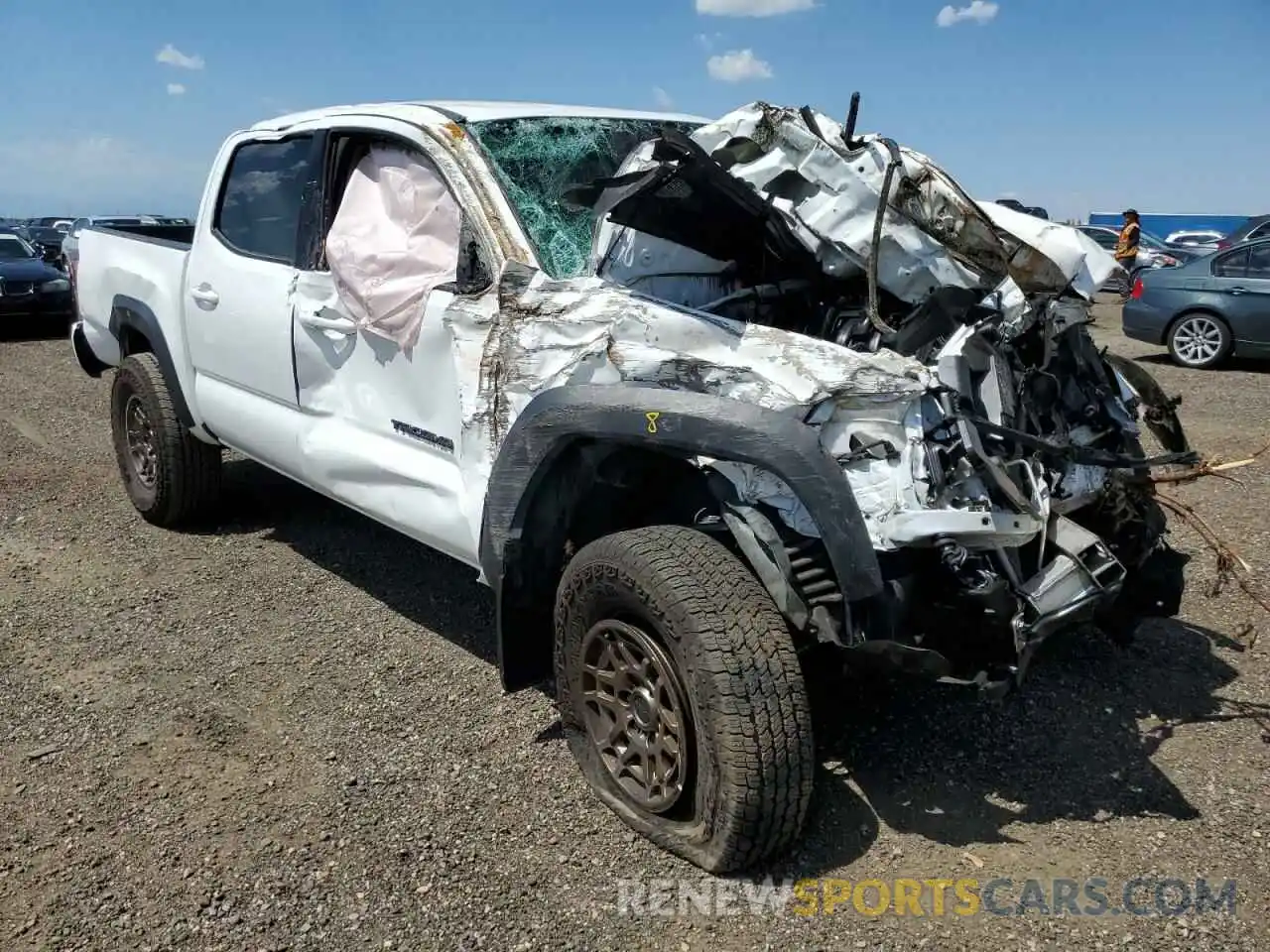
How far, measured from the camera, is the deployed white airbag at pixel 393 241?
11.6ft

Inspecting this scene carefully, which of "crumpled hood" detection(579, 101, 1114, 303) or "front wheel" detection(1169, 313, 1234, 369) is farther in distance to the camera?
"front wheel" detection(1169, 313, 1234, 369)

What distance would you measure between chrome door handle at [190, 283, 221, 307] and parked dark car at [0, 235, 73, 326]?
11.7 meters

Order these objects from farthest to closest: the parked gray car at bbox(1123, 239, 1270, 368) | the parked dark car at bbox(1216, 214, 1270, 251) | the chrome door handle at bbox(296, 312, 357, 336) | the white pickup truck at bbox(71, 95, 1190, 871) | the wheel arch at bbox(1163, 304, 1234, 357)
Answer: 1. the parked dark car at bbox(1216, 214, 1270, 251)
2. the wheel arch at bbox(1163, 304, 1234, 357)
3. the parked gray car at bbox(1123, 239, 1270, 368)
4. the chrome door handle at bbox(296, 312, 357, 336)
5. the white pickup truck at bbox(71, 95, 1190, 871)

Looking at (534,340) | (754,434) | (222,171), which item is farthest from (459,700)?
(222,171)

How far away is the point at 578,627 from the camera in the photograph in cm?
304

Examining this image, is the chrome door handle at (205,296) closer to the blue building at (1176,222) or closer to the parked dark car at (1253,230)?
the parked dark car at (1253,230)

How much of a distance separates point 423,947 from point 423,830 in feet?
1.51

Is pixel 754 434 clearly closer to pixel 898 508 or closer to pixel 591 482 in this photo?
pixel 898 508

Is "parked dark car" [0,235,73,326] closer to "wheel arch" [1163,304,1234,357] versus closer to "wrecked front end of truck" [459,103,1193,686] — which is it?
"wrecked front end of truck" [459,103,1193,686]

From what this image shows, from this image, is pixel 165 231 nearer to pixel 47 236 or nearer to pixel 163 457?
pixel 163 457

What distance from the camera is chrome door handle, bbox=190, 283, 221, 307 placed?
4.59m

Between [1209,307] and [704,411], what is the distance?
10.3 meters

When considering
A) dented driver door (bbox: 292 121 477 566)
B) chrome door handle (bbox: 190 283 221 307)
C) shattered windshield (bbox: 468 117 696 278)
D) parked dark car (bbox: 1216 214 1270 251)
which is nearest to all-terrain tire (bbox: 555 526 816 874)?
dented driver door (bbox: 292 121 477 566)

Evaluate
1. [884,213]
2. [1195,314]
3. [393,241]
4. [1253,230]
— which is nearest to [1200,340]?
[1195,314]
